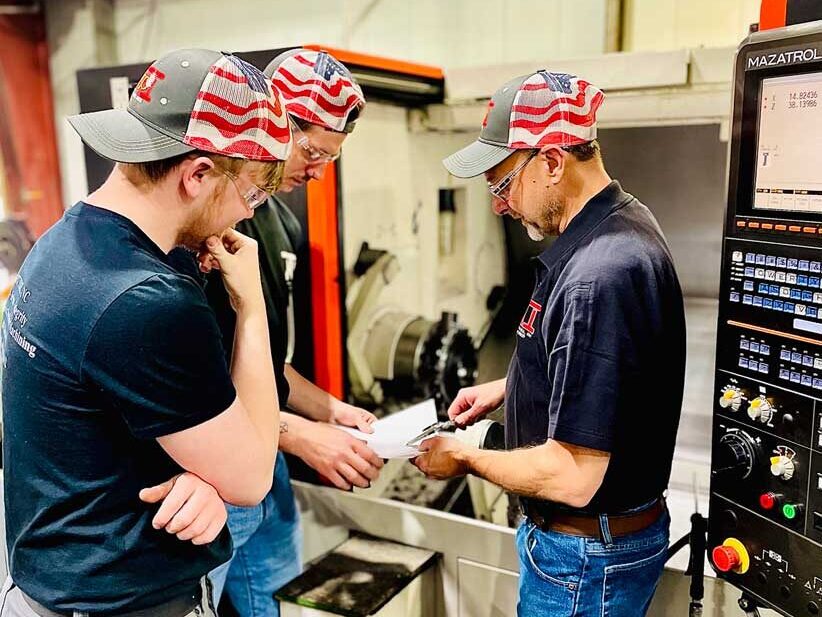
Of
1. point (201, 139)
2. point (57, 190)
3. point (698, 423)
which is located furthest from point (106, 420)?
point (57, 190)

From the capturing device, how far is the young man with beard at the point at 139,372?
3.13 feet

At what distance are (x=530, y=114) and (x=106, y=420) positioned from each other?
855 mm

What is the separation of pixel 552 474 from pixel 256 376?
51 cm

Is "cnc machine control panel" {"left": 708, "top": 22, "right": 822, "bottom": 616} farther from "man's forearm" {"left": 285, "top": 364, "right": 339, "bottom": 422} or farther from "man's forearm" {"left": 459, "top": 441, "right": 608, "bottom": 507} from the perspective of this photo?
"man's forearm" {"left": 285, "top": 364, "right": 339, "bottom": 422}

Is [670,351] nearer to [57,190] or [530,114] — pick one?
[530,114]

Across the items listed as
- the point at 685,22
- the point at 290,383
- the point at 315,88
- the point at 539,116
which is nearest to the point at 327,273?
the point at 290,383

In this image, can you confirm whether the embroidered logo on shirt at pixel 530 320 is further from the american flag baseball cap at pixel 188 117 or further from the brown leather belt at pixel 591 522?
the american flag baseball cap at pixel 188 117

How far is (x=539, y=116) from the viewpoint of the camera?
1309 millimetres

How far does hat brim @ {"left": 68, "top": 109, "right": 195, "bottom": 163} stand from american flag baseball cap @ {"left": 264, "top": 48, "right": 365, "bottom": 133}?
55cm

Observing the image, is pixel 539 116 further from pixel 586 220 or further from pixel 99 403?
pixel 99 403

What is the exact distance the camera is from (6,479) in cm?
110

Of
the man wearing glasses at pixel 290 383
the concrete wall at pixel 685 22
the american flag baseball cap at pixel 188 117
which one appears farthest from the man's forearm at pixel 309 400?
the concrete wall at pixel 685 22

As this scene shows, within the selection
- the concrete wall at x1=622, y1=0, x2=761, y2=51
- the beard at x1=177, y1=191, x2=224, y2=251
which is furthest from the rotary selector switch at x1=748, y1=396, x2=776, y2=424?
the concrete wall at x1=622, y1=0, x2=761, y2=51

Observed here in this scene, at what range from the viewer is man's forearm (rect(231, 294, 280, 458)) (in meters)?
1.11
